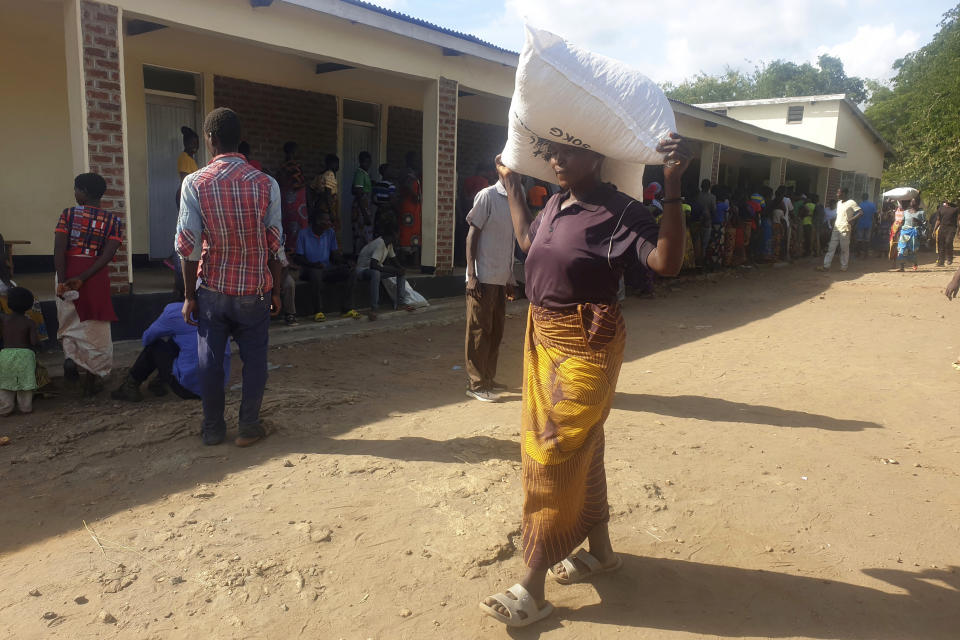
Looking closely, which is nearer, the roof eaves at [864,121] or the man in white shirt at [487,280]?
the man in white shirt at [487,280]

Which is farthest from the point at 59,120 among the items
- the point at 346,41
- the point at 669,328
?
the point at 669,328

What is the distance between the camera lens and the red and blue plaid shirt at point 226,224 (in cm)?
377

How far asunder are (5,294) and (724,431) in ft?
17.1

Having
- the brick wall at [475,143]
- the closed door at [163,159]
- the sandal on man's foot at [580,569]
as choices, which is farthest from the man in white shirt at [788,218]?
the sandal on man's foot at [580,569]

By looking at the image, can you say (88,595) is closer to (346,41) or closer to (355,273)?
(355,273)

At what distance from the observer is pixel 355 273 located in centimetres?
805

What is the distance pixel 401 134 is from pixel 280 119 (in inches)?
92.5

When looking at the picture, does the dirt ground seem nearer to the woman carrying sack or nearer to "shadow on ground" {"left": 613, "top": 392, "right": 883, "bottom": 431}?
"shadow on ground" {"left": 613, "top": 392, "right": 883, "bottom": 431}

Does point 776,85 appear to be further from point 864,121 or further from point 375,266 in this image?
point 375,266

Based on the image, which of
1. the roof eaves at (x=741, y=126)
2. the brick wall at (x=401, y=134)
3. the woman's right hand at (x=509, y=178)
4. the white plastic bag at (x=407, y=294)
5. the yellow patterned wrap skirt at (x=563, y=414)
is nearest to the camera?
the yellow patterned wrap skirt at (x=563, y=414)

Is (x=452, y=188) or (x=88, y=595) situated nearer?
(x=88, y=595)

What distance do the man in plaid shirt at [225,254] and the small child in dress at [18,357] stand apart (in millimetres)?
1536

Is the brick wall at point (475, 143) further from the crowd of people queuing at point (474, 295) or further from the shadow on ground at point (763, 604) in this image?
the shadow on ground at point (763, 604)

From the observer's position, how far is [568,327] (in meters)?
2.44
